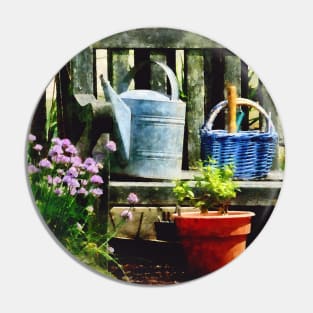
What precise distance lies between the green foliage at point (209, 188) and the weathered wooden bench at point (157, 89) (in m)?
0.02

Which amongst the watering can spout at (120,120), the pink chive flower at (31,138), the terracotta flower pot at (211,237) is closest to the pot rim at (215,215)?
the terracotta flower pot at (211,237)

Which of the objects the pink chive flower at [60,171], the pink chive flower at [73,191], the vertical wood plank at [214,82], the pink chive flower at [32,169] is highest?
the vertical wood plank at [214,82]

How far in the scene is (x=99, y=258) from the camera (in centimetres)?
198

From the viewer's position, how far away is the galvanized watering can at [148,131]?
1993 millimetres

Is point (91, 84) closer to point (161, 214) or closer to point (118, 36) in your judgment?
point (118, 36)

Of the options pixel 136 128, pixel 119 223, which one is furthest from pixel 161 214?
pixel 136 128

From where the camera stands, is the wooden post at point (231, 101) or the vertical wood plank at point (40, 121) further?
the wooden post at point (231, 101)

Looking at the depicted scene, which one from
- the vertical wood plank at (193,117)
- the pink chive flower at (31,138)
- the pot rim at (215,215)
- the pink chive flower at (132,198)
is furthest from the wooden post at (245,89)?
the pink chive flower at (31,138)

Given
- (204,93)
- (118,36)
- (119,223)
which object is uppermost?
(118,36)

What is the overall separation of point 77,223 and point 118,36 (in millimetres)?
490

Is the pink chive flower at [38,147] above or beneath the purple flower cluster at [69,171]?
above

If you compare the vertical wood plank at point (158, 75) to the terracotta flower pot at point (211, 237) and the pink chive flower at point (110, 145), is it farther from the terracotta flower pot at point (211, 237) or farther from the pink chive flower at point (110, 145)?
the terracotta flower pot at point (211, 237)

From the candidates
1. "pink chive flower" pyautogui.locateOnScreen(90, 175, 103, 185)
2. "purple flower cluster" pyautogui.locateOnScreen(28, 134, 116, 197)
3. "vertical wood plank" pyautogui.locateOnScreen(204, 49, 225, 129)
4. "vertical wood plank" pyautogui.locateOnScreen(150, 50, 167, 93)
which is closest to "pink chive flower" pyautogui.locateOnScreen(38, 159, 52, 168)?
"purple flower cluster" pyautogui.locateOnScreen(28, 134, 116, 197)

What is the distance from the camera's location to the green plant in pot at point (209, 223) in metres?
Result: 2.03
